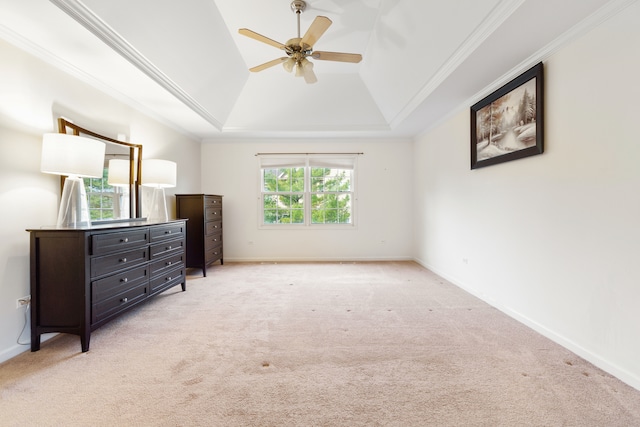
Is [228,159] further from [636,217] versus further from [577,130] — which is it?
[636,217]

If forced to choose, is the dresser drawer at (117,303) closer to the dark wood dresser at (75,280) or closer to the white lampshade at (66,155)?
the dark wood dresser at (75,280)

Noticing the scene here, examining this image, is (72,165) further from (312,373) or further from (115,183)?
(312,373)

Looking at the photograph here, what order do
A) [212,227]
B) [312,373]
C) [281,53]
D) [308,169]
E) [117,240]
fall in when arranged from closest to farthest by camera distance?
[312,373] < [117,240] < [281,53] < [212,227] < [308,169]

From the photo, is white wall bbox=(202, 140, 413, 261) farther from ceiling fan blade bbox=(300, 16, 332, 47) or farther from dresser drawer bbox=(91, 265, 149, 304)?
ceiling fan blade bbox=(300, 16, 332, 47)

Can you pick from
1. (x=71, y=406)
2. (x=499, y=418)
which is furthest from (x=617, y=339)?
(x=71, y=406)

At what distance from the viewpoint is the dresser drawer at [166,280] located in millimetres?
2974

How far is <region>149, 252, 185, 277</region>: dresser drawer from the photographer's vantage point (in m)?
2.97

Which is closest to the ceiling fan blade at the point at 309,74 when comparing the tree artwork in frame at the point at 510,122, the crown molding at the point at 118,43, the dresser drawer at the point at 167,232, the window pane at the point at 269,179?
the crown molding at the point at 118,43

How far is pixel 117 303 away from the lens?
245 centimetres

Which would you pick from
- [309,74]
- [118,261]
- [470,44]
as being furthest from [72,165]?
[470,44]

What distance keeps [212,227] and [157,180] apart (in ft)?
4.43

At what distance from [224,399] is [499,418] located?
1485mm

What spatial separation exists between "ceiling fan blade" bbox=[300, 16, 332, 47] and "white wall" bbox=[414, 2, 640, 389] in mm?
1880

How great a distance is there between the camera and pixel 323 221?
568cm
